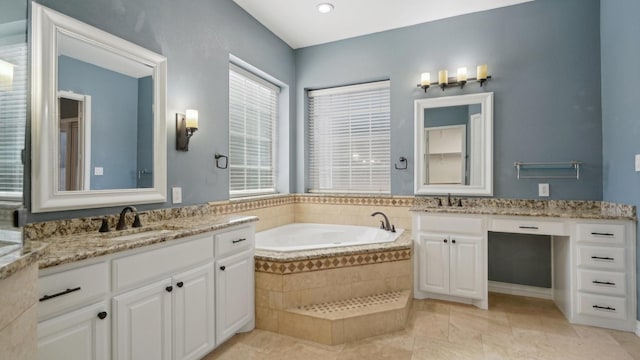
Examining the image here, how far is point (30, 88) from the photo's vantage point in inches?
60.8

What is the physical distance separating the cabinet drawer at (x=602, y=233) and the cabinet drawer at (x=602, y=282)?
0.80 feet

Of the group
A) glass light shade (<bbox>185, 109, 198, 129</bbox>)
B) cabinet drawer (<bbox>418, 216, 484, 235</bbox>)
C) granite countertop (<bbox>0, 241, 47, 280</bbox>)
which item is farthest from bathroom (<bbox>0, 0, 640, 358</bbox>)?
granite countertop (<bbox>0, 241, 47, 280</bbox>)

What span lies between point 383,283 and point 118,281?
196 centimetres

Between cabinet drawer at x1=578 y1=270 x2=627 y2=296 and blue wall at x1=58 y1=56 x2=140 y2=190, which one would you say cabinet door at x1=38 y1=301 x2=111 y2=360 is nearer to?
blue wall at x1=58 y1=56 x2=140 y2=190

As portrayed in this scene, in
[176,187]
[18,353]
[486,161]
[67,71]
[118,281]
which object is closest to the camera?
[18,353]

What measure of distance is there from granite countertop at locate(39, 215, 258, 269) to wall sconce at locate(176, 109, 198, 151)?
585 mm

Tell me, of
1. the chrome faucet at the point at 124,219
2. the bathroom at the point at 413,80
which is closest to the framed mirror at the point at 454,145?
the bathroom at the point at 413,80

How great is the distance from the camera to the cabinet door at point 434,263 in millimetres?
2885

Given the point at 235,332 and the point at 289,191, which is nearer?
the point at 235,332

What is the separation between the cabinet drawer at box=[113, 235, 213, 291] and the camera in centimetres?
144

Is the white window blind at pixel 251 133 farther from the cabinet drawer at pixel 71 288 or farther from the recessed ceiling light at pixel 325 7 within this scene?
the cabinet drawer at pixel 71 288

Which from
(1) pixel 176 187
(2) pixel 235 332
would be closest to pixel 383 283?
(2) pixel 235 332

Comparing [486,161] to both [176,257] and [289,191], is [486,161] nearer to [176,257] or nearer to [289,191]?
[289,191]

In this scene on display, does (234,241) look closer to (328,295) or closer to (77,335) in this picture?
(328,295)
